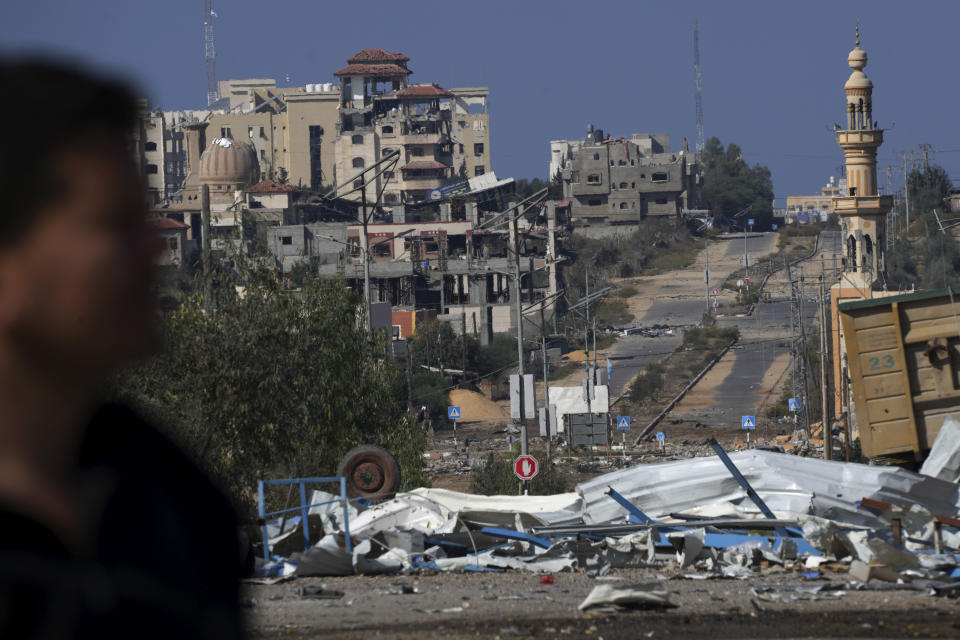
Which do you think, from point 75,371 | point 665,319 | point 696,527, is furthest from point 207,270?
point 665,319

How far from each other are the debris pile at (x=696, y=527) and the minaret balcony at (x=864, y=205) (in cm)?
3629

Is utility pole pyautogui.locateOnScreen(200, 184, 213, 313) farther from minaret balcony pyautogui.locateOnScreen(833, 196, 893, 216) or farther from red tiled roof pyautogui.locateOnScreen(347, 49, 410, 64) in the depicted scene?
red tiled roof pyautogui.locateOnScreen(347, 49, 410, 64)

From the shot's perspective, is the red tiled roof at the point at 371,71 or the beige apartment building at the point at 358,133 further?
the red tiled roof at the point at 371,71

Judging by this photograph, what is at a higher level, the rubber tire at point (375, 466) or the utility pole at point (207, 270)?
the utility pole at point (207, 270)

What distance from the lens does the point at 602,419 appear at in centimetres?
3969

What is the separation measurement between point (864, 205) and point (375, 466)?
1475 inches

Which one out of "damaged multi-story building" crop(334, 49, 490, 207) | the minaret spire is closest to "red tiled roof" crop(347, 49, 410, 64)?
"damaged multi-story building" crop(334, 49, 490, 207)

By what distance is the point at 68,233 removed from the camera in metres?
0.89

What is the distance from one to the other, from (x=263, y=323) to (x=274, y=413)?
168cm

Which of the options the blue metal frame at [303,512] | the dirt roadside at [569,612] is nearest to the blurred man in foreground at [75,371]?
the dirt roadside at [569,612]

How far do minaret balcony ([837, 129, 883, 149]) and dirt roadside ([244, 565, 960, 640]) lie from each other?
41.8 meters

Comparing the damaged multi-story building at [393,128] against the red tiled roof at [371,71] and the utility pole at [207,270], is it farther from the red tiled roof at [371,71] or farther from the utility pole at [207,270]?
the utility pole at [207,270]

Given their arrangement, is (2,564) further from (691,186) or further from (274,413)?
(691,186)

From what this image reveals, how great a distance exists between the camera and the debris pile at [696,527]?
1453 centimetres
